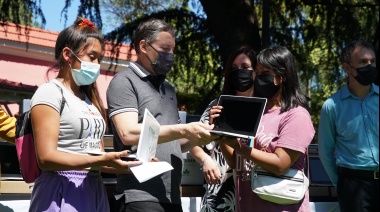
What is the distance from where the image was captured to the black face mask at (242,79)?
13.3ft

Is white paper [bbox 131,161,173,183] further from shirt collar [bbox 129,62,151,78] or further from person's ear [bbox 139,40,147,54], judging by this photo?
person's ear [bbox 139,40,147,54]

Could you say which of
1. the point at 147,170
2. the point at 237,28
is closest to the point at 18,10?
the point at 237,28

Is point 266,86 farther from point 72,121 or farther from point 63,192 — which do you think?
point 63,192

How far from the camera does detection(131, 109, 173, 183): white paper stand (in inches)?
110

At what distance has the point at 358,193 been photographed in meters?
4.13

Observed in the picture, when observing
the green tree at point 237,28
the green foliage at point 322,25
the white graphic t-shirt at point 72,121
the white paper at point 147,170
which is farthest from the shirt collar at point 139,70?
the green foliage at point 322,25

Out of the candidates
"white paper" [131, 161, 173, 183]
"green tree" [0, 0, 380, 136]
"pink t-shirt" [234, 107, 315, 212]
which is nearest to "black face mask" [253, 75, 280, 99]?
"pink t-shirt" [234, 107, 315, 212]

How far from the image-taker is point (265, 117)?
368 centimetres

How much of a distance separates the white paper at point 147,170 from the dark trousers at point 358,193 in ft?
5.57

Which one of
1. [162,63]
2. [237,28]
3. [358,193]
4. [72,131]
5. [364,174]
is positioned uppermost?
[237,28]

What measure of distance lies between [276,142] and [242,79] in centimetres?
69

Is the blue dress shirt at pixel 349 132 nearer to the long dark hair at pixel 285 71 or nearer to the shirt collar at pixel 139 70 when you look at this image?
the long dark hair at pixel 285 71

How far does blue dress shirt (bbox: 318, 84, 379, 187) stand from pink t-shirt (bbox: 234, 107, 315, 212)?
0.74m

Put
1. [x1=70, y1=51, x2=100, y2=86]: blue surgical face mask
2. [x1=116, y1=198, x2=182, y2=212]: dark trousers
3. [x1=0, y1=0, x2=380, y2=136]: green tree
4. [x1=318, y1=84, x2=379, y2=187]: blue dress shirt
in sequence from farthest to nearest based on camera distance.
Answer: [x1=0, y1=0, x2=380, y2=136]: green tree → [x1=318, y1=84, x2=379, y2=187]: blue dress shirt → [x1=116, y1=198, x2=182, y2=212]: dark trousers → [x1=70, y1=51, x2=100, y2=86]: blue surgical face mask
